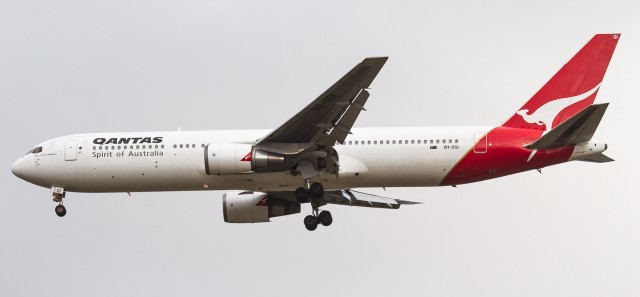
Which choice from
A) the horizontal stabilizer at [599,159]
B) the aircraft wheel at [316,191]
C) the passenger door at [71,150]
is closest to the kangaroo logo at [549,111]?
the horizontal stabilizer at [599,159]

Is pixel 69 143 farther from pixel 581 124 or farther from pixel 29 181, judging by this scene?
pixel 581 124

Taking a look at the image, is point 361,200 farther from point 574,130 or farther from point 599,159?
point 574,130

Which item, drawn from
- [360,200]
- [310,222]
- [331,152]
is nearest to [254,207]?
[310,222]

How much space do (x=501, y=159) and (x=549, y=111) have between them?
2839 millimetres

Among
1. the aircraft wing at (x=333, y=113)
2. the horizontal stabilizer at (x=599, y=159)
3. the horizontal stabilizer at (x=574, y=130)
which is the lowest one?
the horizontal stabilizer at (x=599, y=159)

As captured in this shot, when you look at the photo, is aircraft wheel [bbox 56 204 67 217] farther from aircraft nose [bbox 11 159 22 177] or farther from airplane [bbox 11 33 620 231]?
aircraft nose [bbox 11 159 22 177]

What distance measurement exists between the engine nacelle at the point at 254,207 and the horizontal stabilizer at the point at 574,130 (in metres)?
9.67

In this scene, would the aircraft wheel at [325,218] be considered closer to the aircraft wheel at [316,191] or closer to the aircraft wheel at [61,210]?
the aircraft wheel at [316,191]

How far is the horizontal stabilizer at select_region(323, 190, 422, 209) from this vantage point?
48.0 metres

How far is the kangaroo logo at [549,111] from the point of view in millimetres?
43844

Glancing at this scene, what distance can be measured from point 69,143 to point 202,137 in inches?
188

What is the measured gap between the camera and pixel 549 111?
44.0 meters

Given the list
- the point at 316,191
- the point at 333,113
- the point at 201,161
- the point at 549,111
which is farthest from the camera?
the point at 201,161

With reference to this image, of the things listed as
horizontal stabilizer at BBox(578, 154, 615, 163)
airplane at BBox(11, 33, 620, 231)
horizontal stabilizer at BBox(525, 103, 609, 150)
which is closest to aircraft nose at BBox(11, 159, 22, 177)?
airplane at BBox(11, 33, 620, 231)
